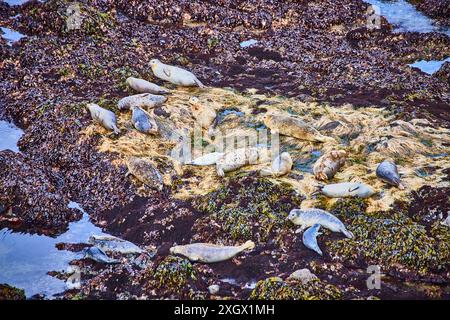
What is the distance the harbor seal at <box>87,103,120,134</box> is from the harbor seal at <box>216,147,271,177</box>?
69.8 inches

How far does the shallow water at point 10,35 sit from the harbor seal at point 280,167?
6255 millimetres

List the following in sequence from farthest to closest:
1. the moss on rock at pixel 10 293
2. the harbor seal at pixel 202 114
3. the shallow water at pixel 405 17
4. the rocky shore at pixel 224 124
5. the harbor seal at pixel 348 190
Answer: the shallow water at pixel 405 17
the harbor seal at pixel 202 114
the harbor seal at pixel 348 190
the rocky shore at pixel 224 124
the moss on rock at pixel 10 293

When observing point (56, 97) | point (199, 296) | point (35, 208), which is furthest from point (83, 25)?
point (199, 296)

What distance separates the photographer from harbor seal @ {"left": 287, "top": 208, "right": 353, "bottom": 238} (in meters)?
5.35

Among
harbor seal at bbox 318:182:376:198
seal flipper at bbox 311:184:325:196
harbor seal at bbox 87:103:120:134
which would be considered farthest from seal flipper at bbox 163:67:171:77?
harbor seal at bbox 318:182:376:198

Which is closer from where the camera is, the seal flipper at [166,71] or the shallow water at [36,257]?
the shallow water at [36,257]

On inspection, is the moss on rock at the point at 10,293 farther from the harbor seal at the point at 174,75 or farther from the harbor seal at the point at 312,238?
the harbor seal at the point at 174,75

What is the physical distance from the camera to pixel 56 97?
8.06m

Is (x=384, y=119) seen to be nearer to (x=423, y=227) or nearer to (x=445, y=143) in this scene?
(x=445, y=143)

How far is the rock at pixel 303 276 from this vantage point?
4.72 meters

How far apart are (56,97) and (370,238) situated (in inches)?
216

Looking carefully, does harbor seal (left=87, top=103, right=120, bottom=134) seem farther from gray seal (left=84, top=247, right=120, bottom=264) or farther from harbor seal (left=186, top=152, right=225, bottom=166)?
gray seal (left=84, top=247, right=120, bottom=264)

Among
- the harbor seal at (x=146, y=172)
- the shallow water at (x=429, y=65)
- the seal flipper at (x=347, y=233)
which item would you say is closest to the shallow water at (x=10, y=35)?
the harbor seal at (x=146, y=172)
